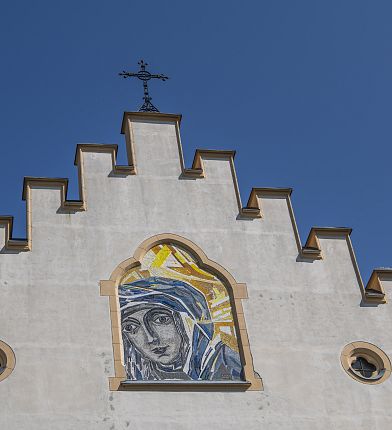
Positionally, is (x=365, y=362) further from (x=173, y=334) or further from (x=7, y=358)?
(x=7, y=358)

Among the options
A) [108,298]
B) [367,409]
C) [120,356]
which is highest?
[108,298]

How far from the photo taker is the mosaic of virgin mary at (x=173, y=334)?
55.2 ft

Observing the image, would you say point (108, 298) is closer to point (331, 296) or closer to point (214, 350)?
point (214, 350)

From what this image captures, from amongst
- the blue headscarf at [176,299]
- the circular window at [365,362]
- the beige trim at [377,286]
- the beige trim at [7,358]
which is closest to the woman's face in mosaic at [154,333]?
the blue headscarf at [176,299]

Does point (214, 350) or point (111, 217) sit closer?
point (214, 350)

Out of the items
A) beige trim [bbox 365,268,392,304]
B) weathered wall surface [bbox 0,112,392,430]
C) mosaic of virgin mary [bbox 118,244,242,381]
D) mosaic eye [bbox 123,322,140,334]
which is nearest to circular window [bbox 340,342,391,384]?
weathered wall surface [bbox 0,112,392,430]

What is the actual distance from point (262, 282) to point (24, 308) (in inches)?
160

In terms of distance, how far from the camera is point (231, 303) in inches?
704

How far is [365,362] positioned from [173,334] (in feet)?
10.6

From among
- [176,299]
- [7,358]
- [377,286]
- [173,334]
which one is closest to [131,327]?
[173,334]

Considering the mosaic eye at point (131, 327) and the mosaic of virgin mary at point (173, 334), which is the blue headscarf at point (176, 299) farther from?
the mosaic eye at point (131, 327)

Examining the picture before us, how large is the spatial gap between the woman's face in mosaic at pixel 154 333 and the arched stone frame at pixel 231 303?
256 millimetres

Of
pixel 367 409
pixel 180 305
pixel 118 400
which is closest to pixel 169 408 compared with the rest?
pixel 118 400

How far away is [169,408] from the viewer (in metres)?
16.2
